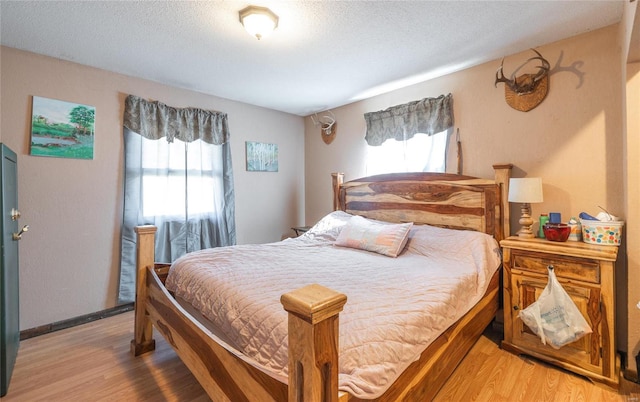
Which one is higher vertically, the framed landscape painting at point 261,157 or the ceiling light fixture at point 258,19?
the ceiling light fixture at point 258,19

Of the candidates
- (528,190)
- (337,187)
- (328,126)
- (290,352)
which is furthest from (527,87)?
(290,352)

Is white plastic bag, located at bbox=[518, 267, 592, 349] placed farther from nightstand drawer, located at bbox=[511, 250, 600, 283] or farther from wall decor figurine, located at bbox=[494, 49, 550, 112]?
wall decor figurine, located at bbox=[494, 49, 550, 112]

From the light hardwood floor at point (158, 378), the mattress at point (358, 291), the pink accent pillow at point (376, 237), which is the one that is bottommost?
the light hardwood floor at point (158, 378)

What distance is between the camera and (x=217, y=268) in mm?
1823

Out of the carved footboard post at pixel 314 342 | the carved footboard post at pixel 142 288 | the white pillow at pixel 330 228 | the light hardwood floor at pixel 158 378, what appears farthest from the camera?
the white pillow at pixel 330 228

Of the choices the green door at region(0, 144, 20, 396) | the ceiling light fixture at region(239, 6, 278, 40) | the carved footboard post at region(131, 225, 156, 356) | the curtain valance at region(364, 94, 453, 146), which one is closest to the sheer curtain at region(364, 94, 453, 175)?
the curtain valance at region(364, 94, 453, 146)

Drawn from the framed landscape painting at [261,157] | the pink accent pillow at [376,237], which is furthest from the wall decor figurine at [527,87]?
the framed landscape painting at [261,157]

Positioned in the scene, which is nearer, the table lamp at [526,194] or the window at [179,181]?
the table lamp at [526,194]

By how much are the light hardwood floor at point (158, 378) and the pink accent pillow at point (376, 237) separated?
0.90m

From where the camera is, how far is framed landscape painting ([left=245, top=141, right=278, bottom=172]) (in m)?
3.68

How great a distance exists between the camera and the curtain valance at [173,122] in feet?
9.07

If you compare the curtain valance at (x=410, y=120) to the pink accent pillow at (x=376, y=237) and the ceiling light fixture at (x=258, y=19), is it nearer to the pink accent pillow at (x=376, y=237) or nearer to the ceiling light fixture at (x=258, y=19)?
the pink accent pillow at (x=376, y=237)

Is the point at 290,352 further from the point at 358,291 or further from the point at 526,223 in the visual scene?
the point at 526,223

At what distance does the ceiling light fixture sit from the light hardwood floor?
2.25m
